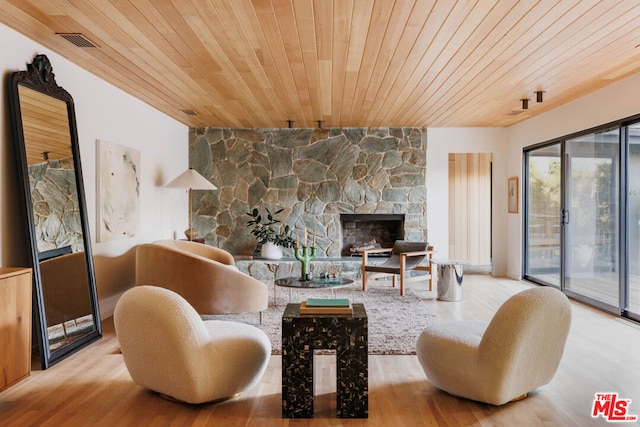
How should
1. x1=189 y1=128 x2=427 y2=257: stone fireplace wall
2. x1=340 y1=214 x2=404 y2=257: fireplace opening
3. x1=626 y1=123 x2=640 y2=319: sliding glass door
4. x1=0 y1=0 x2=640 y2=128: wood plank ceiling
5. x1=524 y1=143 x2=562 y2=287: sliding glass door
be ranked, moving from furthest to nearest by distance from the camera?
x1=340 y1=214 x2=404 y2=257: fireplace opening → x1=189 y1=128 x2=427 y2=257: stone fireplace wall → x1=524 y1=143 x2=562 y2=287: sliding glass door → x1=626 y1=123 x2=640 y2=319: sliding glass door → x1=0 y1=0 x2=640 y2=128: wood plank ceiling

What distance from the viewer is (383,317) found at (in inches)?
196

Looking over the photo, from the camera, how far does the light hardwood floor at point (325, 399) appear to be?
8.61 feet

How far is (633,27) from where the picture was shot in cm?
344

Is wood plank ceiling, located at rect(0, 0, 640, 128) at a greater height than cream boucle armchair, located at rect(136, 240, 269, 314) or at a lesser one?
greater

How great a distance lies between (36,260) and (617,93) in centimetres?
530

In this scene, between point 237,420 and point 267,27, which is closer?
point 237,420

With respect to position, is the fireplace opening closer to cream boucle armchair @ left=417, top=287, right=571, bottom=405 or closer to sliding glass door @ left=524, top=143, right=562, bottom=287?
sliding glass door @ left=524, top=143, right=562, bottom=287

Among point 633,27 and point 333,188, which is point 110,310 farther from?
point 633,27

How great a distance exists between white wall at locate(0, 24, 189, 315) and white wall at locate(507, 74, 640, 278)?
179 inches

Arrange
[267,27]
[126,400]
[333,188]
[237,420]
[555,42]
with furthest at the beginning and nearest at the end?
[333,188], [555,42], [267,27], [126,400], [237,420]

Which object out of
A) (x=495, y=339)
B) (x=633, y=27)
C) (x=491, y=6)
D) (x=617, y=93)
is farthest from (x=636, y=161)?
(x=495, y=339)

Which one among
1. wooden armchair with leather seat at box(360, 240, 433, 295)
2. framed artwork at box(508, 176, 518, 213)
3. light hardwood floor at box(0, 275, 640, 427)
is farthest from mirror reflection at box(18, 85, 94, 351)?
framed artwork at box(508, 176, 518, 213)

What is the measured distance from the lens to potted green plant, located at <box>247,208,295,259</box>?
24.8ft

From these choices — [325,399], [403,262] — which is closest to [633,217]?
[403,262]
